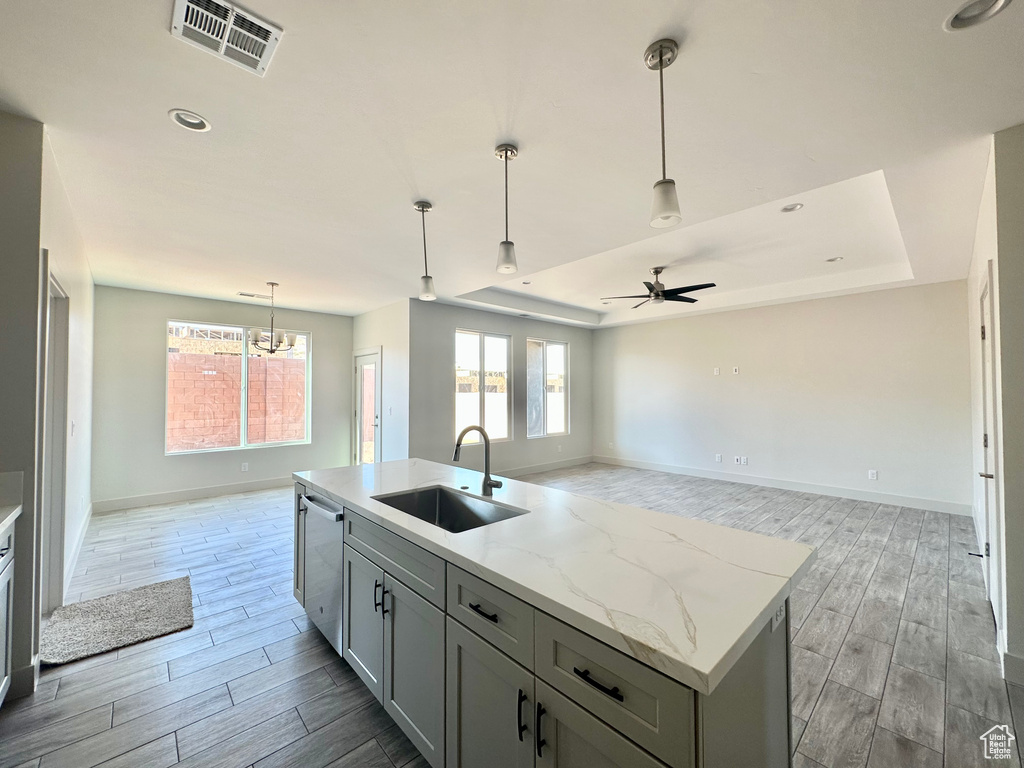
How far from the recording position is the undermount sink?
6.66 ft

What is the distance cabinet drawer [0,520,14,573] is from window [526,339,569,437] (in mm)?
5966

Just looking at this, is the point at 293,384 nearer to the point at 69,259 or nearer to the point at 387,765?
the point at 69,259

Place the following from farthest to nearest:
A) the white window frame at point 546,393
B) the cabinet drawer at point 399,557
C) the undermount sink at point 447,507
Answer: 1. the white window frame at point 546,393
2. the undermount sink at point 447,507
3. the cabinet drawer at point 399,557

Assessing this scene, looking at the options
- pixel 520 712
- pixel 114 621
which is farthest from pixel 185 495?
pixel 520 712

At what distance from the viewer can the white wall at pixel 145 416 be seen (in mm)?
4953

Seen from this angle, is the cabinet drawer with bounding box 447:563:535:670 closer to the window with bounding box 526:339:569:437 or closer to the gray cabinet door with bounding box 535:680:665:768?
the gray cabinet door with bounding box 535:680:665:768

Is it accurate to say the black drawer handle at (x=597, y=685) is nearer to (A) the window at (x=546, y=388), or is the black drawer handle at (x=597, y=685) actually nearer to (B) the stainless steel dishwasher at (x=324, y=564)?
(B) the stainless steel dishwasher at (x=324, y=564)

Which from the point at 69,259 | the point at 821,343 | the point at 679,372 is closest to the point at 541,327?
the point at 679,372

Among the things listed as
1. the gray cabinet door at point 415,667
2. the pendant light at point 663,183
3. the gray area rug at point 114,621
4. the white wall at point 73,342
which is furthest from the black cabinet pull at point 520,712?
the white wall at point 73,342

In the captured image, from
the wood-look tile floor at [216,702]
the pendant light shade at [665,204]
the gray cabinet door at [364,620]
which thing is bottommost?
the wood-look tile floor at [216,702]

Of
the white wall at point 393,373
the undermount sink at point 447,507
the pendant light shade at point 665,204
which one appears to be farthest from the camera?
the white wall at point 393,373

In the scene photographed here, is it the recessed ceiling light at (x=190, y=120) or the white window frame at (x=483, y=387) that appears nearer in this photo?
the recessed ceiling light at (x=190, y=120)

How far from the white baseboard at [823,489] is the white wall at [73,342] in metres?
7.12

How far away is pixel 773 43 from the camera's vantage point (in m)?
1.50
